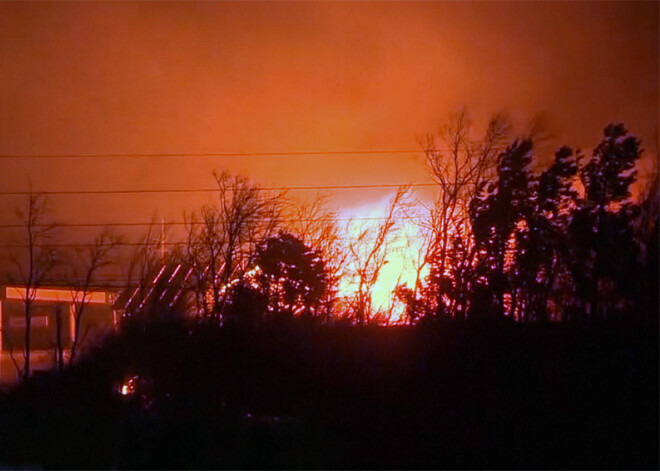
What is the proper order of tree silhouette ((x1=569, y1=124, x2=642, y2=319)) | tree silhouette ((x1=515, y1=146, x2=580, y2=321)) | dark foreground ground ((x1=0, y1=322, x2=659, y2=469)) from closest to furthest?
dark foreground ground ((x1=0, y1=322, x2=659, y2=469)), tree silhouette ((x1=569, y1=124, x2=642, y2=319)), tree silhouette ((x1=515, y1=146, x2=580, y2=321))

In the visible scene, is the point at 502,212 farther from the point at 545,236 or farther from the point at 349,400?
the point at 349,400

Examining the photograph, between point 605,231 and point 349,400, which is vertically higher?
point 605,231

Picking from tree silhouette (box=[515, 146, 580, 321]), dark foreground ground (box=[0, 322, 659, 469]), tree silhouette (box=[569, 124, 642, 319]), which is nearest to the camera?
dark foreground ground (box=[0, 322, 659, 469])

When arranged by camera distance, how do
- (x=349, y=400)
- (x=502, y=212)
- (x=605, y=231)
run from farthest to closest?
(x=502, y=212), (x=605, y=231), (x=349, y=400)

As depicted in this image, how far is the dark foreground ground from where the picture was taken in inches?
514

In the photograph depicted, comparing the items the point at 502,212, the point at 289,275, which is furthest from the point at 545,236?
the point at 289,275

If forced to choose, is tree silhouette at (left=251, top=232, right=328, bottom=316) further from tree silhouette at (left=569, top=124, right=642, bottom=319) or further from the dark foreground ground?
tree silhouette at (left=569, top=124, right=642, bottom=319)

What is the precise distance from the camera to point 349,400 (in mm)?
15992

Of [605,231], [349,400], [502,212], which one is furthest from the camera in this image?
[502,212]

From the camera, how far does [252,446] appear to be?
13141 millimetres

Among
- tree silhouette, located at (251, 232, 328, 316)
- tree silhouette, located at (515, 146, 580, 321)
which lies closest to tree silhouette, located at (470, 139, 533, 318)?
tree silhouette, located at (515, 146, 580, 321)

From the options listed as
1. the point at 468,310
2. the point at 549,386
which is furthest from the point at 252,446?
the point at 468,310

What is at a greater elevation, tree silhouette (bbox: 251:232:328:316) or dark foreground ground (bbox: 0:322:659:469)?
tree silhouette (bbox: 251:232:328:316)

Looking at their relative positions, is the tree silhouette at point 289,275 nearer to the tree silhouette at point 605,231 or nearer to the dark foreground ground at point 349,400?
the dark foreground ground at point 349,400
